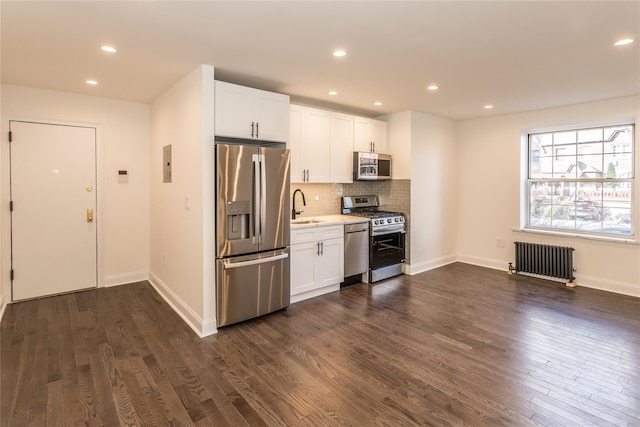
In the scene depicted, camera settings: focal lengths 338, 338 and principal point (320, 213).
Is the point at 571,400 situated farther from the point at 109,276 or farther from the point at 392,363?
the point at 109,276

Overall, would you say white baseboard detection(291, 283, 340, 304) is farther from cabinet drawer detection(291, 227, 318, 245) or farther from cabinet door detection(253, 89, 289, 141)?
cabinet door detection(253, 89, 289, 141)

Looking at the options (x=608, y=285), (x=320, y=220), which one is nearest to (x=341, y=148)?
(x=320, y=220)

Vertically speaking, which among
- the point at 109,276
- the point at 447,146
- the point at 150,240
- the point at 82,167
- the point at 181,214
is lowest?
the point at 109,276

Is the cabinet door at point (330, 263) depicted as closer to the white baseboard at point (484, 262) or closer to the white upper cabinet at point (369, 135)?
the white upper cabinet at point (369, 135)

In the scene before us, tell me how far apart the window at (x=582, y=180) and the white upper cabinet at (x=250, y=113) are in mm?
4087

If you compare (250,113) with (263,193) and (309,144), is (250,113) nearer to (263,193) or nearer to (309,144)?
(263,193)

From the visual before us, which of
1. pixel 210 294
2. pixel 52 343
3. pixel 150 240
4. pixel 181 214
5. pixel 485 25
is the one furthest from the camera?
pixel 150 240

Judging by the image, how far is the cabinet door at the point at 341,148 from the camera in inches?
186

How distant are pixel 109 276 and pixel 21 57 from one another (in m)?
2.75

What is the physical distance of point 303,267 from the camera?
4.06 m

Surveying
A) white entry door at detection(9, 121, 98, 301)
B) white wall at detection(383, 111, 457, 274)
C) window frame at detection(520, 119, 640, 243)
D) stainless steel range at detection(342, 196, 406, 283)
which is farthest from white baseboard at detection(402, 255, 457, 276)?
white entry door at detection(9, 121, 98, 301)

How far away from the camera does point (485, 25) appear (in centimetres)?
238

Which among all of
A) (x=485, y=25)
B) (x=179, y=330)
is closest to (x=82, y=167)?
(x=179, y=330)

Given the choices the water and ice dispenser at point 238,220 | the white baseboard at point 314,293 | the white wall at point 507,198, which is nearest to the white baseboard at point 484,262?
the white wall at point 507,198
